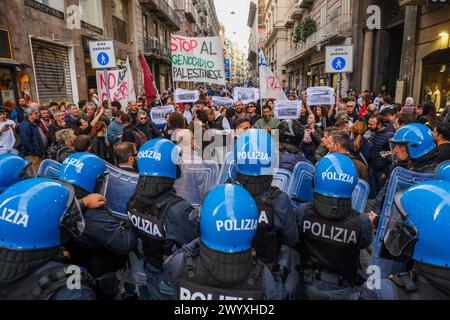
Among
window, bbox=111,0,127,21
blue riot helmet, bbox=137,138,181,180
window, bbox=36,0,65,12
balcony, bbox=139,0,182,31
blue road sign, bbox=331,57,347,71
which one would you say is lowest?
blue riot helmet, bbox=137,138,181,180

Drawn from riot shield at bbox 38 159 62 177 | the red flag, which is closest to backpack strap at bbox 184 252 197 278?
riot shield at bbox 38 159 62 177

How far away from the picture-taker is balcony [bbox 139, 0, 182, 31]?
2366cm

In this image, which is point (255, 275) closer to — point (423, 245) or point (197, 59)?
point (423, 245)

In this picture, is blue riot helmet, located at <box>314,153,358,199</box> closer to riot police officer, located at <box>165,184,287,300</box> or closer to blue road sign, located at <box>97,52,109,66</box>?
riot police officer, located at <box>165,184,287,300</box>

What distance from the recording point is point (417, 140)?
277cm

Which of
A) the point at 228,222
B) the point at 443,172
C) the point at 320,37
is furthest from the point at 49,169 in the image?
the point at 320,37

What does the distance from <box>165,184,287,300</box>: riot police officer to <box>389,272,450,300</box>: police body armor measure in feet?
1.81

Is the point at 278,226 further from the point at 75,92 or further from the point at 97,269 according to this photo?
the point at 75,92

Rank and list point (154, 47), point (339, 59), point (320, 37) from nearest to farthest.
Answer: point (339, 59) < point (320, 37) < point (154, 47)

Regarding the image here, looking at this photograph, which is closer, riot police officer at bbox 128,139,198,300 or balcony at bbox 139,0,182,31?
riot police officer at bbox 128,139,198,300

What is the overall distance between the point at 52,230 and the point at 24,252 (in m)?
0.15

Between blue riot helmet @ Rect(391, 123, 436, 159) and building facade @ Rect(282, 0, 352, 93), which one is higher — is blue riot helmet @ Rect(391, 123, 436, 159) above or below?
below

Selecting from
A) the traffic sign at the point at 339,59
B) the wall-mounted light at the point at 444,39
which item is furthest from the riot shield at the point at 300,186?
the wall-mounted light at the point at 444,39

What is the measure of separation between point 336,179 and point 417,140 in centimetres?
123
